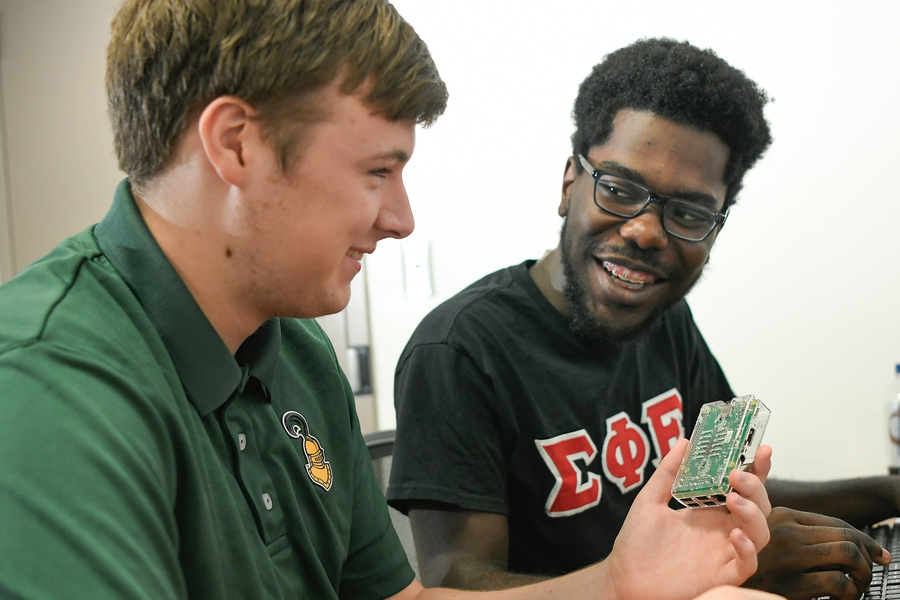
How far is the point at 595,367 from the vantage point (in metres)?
1.24

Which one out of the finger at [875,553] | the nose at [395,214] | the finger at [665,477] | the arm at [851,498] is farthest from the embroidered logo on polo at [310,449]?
the arm at [851,498]

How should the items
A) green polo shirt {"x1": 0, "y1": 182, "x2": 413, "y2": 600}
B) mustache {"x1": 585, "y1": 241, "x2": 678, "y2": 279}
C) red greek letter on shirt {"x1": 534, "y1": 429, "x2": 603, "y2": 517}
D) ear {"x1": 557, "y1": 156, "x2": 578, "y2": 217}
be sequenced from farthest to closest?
ear {"x1": 557, "y1": 156, "x2": 578, "y2": 217}, mustache {"x1": 585, "y1": 241, "x2": 678, "y2": 279}, red greek letter on shirt {"x1": 534, "y1": 429, "x2": 603, "y2": 517}, green polo shirt {"x1": 0, "y1": 182, "x2": 413, "y2": 600}

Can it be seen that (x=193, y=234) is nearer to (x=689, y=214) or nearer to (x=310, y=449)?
(x=310, y=449)

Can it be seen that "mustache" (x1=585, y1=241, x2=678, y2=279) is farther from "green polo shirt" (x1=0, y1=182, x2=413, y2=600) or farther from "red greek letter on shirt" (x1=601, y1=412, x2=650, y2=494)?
"green polo shirt" (x1=0, y1=182, x2=413, y2=600)

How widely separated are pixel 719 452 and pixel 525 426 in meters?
0.42

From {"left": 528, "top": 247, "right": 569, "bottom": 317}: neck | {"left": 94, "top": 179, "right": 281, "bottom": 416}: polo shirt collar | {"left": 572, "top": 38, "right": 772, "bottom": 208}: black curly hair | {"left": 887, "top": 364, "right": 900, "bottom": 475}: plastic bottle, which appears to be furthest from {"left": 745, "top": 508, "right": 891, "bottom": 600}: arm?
{"left": 887, "top": 364, "right": 900, "bottom": 475}: plastic bottle

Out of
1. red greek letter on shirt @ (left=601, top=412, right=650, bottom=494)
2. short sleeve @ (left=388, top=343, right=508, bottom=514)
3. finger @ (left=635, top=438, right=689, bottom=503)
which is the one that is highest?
finger @ (left=635, top=438, right=689, bottom=503)

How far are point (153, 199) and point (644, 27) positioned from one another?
1743mm

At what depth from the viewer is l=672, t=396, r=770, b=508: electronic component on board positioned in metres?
0.70

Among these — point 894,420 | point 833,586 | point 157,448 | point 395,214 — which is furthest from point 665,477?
point 894,420

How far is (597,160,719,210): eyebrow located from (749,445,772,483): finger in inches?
21.5

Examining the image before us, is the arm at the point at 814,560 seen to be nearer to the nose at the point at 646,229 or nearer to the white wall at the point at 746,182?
the nose at the point at 646,229

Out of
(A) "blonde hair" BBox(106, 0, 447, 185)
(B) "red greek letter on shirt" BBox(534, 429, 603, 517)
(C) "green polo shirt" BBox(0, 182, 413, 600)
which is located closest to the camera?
(C) "green polo shirt" BBox(0, 182, 413, 600)

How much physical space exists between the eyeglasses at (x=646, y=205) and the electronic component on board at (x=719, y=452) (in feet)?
1.62
